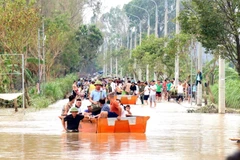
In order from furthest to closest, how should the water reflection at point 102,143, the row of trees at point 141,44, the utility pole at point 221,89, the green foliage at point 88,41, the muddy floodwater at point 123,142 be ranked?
1. the green foliage at point 88,41
2. the row of trees at point 141,44
3. the utility pole at point 221,89
4. the water reflection at point 102,143
5. the muddy floodwater at point 123,142

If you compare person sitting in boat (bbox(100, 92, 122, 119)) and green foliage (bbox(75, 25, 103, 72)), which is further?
green foliage (bbox(75, 25, 103, 72))

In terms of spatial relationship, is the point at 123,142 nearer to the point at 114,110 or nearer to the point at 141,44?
the point at 114,110

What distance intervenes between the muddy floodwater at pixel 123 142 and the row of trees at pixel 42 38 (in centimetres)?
944

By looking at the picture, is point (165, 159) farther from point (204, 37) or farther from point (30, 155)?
point (204, 37)

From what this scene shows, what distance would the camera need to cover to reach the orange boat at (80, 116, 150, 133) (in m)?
20.8

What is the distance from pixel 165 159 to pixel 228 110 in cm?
2194

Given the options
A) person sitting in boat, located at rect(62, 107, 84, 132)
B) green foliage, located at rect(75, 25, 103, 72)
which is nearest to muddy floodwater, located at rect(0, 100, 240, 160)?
person sitting in boat, located at rect(62, 107, 84, 132)

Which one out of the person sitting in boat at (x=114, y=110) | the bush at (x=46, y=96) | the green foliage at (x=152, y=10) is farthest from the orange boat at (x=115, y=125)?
the green foliage at (x=152, y=10)

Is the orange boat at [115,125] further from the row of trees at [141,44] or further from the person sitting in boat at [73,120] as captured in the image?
the row of trees at [141,44]

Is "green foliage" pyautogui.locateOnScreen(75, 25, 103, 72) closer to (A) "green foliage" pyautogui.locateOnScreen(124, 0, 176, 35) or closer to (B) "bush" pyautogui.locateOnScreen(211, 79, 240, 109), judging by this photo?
(A) "green foliage" pyautogui.locateOnScreen(124, 0, 176, 35)

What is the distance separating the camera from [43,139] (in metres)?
19.4

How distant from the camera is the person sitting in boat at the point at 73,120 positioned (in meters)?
20.6

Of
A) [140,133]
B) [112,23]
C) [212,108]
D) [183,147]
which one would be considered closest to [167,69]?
[212,108]

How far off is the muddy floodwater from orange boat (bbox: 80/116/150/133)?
0.99 ft
